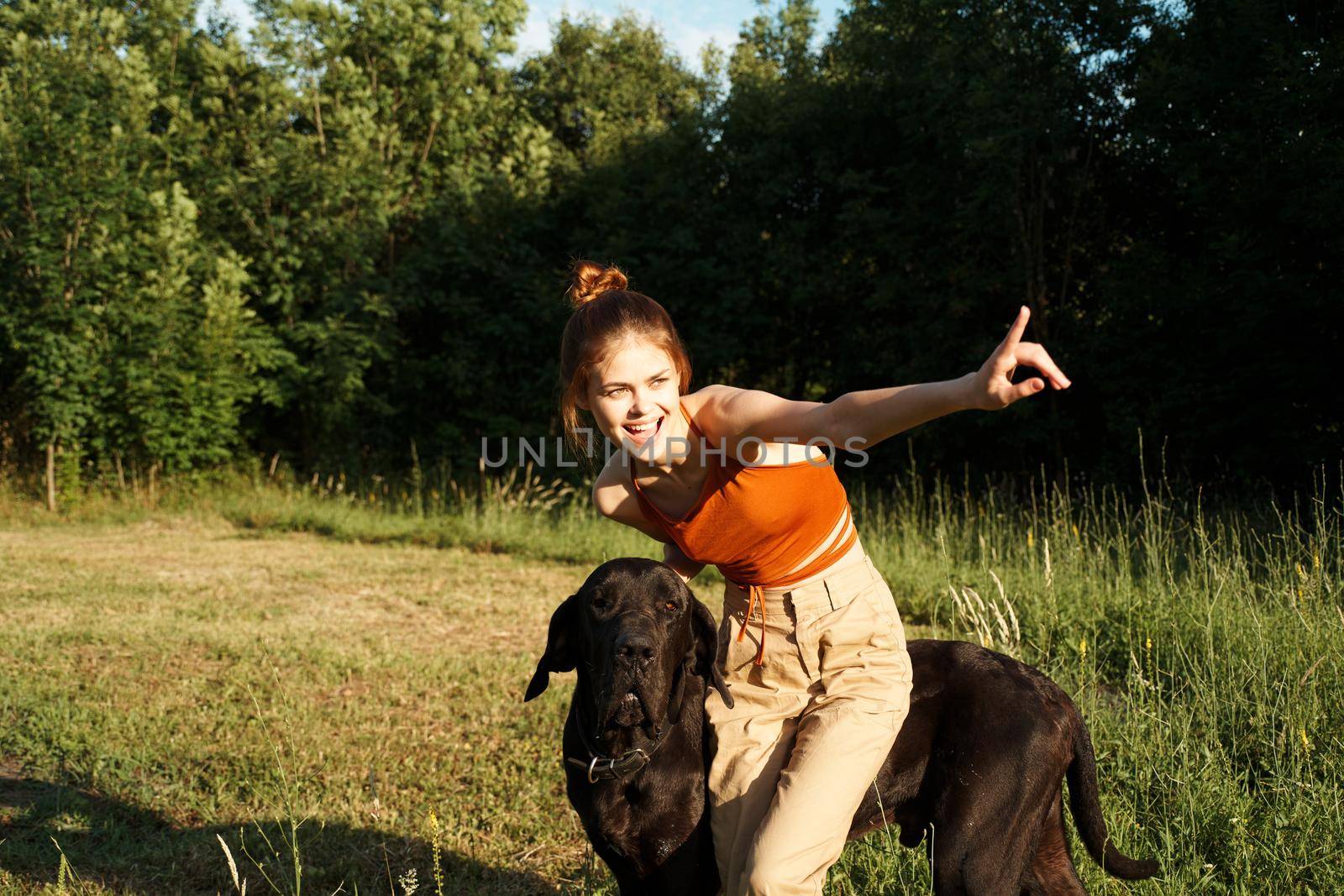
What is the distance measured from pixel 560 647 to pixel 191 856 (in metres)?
2.01

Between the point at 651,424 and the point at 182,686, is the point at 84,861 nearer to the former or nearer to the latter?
the point at 182,686

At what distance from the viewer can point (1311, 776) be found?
346cm

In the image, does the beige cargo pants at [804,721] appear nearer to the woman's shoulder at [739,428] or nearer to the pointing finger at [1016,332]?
the woman's shoulder at [739,428]

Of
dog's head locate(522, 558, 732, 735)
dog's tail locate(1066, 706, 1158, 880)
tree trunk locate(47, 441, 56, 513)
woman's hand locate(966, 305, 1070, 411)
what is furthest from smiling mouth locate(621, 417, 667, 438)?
tree trunk locate(47, 441, 56, 513)

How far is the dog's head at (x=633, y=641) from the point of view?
8.27ft

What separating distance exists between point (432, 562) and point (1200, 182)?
7908mm

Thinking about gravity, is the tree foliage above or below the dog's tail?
above

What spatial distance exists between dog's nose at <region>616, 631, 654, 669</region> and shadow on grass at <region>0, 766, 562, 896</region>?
159cm

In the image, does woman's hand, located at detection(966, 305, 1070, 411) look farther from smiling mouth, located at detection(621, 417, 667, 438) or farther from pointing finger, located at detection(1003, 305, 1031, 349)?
smiling mouth, located at detection(621, 417, 667, 438)

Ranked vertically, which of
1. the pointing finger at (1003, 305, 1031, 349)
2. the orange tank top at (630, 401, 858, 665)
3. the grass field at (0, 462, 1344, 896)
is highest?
the pointing finger at (1003, 305, 1031, 349)

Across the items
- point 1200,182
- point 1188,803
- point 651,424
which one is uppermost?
point 1200,182

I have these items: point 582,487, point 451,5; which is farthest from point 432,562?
point 451,5

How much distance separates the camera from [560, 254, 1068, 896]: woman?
2406mm

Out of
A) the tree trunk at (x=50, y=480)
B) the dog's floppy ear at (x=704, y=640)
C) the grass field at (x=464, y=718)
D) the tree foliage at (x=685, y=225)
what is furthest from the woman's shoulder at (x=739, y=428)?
the tree trunk at (x=50, y=480)
